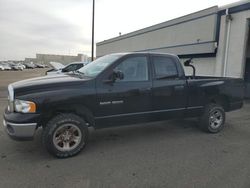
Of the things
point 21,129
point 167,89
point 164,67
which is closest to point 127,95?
point 167,89

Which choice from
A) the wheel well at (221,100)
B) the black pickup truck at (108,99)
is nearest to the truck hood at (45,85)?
the black pickup truck at (108,99)

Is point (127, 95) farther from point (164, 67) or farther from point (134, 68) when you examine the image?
point (164, 67)

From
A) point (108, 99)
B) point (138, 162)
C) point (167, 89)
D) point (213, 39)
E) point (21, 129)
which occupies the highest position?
point (213, 39)

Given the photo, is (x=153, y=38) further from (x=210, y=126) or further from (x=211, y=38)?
(x=210, y=126)

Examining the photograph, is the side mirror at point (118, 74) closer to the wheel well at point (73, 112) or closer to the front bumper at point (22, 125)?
the wheel well at point (73, 112)

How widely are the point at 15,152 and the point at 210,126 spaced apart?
4440 millimetres

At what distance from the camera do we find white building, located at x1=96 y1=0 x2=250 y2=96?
33.4ft

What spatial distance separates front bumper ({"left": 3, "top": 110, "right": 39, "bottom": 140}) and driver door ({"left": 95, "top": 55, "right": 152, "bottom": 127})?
3.84ft

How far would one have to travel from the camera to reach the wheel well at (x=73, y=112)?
156 inches

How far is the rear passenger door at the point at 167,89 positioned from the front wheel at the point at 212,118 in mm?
730

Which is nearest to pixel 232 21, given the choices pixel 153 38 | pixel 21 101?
pixel 153 38

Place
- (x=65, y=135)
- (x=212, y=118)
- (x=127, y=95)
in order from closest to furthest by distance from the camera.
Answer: (x=65, y=135) < (x=127, y=95) < (x=212, y=118)

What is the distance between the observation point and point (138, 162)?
390 cm

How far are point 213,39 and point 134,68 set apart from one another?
27.9 feet
